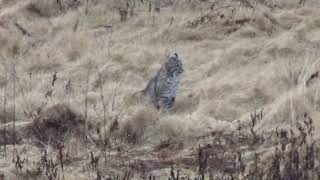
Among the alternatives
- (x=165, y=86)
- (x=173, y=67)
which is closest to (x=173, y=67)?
(x=173, y=67)

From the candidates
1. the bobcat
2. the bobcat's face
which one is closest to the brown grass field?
the bobcat

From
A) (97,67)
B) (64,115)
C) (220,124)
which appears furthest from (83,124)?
(97,67)

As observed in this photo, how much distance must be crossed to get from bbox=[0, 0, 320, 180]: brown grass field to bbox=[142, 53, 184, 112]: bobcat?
6.5 inches

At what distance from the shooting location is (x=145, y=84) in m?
9.95

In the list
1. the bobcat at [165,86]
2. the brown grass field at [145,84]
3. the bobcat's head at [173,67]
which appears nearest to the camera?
the brown grass field at [145,84]

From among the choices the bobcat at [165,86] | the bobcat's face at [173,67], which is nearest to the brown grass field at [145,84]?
the bobcat at [165,86]

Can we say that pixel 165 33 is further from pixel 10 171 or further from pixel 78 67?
pixel 10 171

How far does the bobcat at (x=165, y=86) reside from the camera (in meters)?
8.84

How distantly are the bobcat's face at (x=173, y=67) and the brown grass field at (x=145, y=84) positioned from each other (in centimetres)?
34

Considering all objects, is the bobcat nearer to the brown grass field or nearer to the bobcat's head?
the bobcat's head

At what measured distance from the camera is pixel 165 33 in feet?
38.6

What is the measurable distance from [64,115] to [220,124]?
156 cm

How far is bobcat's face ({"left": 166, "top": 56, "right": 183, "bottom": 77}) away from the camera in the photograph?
30.0 ft

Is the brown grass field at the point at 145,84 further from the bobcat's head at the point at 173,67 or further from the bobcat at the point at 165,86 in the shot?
the bobcat's head at the point at 173,67
